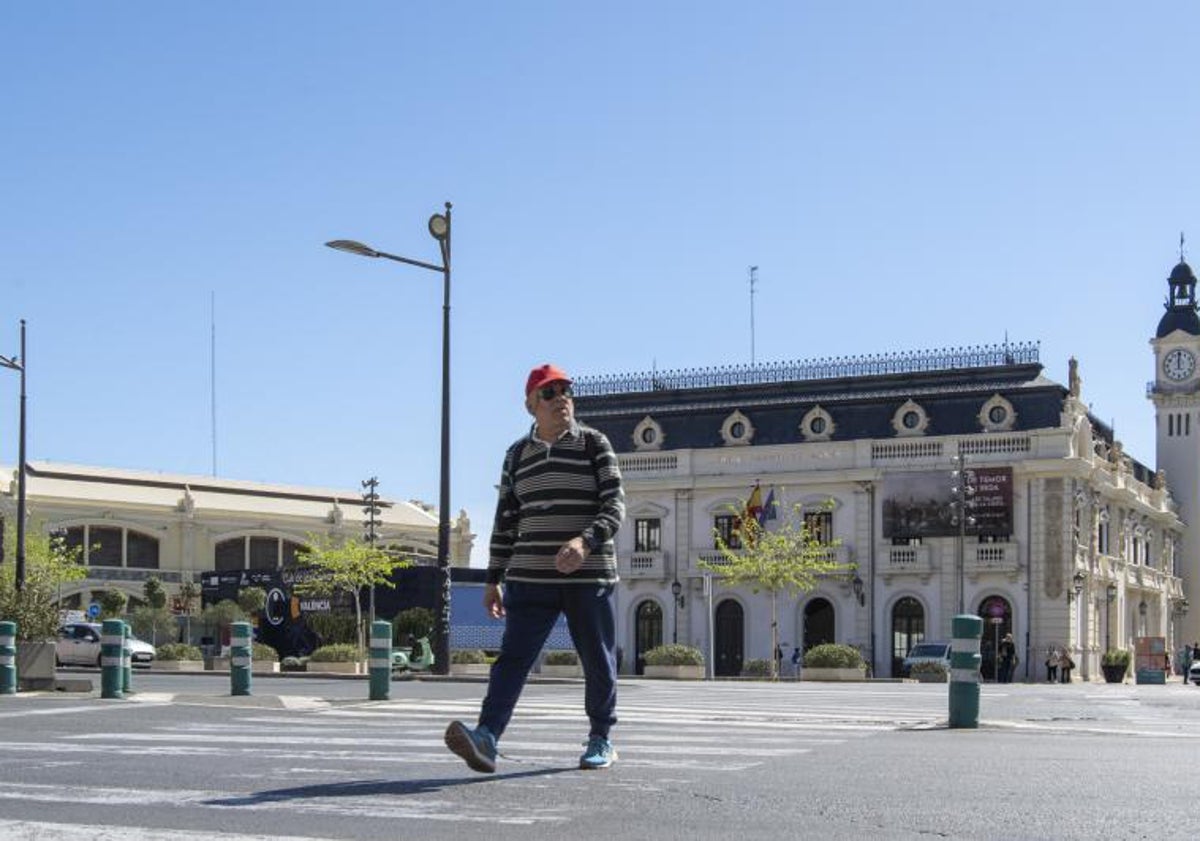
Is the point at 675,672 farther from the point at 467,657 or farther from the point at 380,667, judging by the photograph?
the point at 380,667

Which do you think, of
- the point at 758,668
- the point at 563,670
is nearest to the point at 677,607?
the point at 758,668

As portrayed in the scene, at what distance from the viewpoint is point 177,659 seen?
4594 cm

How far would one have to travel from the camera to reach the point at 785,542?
56.8 meters

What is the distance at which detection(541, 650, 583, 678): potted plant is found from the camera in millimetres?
39031

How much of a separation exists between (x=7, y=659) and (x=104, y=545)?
7319 centimetres

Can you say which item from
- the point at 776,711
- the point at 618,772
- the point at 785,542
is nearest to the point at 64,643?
the point at 785,542

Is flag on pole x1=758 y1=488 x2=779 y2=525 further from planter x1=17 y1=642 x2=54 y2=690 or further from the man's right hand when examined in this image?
the man's right hand

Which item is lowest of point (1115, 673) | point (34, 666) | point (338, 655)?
point (1115, 673)

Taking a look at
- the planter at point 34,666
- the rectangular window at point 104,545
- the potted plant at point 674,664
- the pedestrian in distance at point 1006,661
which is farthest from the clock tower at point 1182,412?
the planter at point 34,666

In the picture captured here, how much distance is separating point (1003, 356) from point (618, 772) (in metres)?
54.5

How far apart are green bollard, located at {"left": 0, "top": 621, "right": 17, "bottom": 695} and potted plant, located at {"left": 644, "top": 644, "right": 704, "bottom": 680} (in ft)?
78.0

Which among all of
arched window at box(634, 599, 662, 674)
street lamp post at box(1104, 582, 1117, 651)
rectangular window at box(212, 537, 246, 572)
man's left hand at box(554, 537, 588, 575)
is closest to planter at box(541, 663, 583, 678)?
arched window at box(634, 599, 662, 674)

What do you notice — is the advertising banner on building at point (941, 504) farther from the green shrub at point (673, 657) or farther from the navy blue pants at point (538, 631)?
the navy blue pants at point (538, 631)

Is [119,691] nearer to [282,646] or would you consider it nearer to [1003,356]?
[282,646]
